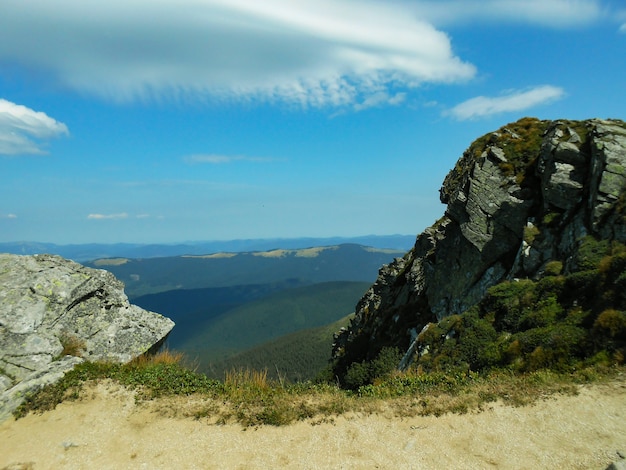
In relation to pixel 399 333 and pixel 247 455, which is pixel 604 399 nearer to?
pixel 247 455

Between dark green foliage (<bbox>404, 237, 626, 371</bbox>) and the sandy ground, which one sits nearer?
the sandy ground

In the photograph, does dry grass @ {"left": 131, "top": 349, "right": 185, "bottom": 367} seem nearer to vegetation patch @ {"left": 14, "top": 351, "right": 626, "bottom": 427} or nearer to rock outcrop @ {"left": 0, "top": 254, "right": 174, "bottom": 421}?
rock outcrop @ {"left": 0, "top": 254, "right": 174, "bottom": 421}

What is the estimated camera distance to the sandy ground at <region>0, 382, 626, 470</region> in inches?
346

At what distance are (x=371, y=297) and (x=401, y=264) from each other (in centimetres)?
985

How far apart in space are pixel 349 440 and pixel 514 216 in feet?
96.8

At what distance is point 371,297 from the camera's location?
69375 millimetres

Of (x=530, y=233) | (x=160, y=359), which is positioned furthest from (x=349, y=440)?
(x=530, y=233)

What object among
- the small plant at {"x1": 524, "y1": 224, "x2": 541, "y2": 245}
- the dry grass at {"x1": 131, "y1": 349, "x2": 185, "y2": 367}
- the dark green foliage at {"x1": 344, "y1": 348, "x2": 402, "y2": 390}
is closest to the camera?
the dry grass at {"x1": 131, "y1": 349, "x2": 185, "y2": 367}

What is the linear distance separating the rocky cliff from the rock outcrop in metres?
18.4

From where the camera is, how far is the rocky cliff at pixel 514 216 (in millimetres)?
23719

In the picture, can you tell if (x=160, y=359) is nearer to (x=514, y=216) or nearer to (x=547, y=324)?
(x=547, y=324)

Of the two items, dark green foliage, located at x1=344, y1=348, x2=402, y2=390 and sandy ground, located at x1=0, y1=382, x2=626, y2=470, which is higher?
sandy ground, located at x1=0, y1=382, x2=626, y2=470

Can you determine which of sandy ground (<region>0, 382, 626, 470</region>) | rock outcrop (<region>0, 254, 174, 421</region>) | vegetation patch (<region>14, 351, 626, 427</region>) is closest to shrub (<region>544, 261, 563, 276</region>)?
vegetation patch (<region>14, 351, 626, 427</region>)

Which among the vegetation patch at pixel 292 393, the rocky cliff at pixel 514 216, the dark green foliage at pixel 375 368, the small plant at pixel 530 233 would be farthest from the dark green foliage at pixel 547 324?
the dark green foliage at pixel 375 368
